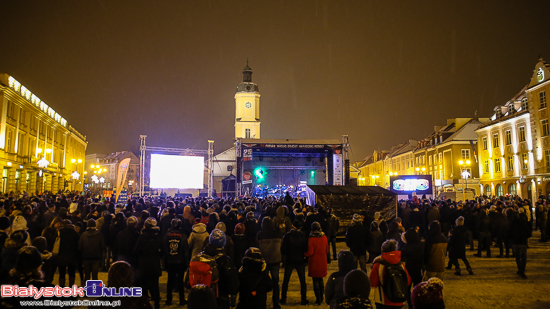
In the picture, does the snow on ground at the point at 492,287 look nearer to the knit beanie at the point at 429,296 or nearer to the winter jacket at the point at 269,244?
the winter jacket at the point at 269,244

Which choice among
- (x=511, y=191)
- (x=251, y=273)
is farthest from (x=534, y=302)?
(x=511, y=191)

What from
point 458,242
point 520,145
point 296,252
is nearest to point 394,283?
point 296,252

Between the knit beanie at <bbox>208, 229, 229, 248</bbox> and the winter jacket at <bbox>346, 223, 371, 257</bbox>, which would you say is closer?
the knit beanie at <bbox>208, 229, 229, 248</bbox>

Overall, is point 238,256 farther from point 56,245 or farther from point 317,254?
point 56,245

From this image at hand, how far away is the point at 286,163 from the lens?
34.9 metres

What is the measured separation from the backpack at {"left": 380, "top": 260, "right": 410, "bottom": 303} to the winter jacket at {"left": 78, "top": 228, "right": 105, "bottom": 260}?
527cm

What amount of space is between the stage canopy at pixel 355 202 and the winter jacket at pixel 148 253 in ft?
33.2

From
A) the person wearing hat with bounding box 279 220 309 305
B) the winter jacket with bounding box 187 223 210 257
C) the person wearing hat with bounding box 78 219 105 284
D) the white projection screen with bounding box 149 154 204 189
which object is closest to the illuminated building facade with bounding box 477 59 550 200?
the white projection screen with bounding box 149 154 204 189

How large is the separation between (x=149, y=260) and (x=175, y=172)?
2379 cm

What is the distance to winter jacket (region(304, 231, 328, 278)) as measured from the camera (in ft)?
21.2

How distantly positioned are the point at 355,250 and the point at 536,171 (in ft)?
102

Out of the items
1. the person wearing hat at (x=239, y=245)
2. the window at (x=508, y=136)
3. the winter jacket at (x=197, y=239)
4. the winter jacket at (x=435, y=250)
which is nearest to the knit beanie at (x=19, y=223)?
the winter jacket at (x=197, y=239)

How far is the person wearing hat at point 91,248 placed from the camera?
6.77 metres

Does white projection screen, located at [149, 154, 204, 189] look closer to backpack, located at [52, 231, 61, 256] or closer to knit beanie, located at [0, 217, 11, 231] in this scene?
backpack, located at [52, 231, 61, 256]
